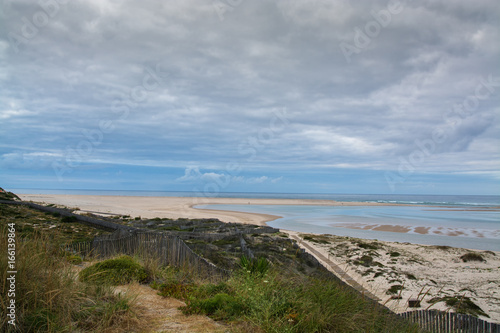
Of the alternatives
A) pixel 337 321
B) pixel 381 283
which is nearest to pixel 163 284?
pixel 337 321

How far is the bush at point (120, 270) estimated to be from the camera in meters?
6.56

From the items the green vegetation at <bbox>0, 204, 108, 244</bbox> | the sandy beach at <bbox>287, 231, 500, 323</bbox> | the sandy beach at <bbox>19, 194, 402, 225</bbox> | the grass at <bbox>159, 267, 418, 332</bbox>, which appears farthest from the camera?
the sandy beach at <bbox>19, 194, 402, 225</bbox>

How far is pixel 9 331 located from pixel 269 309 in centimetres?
302

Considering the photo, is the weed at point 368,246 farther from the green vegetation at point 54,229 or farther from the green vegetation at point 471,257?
the green vegetation at point 54,229

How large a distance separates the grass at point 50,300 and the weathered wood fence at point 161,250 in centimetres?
309

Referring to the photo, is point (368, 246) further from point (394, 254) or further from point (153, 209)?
point (153, 209)

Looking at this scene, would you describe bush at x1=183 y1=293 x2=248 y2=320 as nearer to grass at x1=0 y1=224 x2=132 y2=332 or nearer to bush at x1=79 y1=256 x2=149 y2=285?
grass at x1=0 y1=224 x2=132 y2=332

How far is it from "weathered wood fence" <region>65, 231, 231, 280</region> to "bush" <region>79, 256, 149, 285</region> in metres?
0.79

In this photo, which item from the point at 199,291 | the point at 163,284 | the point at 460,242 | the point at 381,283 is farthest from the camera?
the point at 460,242

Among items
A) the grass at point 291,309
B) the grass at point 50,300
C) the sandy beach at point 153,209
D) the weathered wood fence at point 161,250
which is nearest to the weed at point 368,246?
the weathered wood fence at point 161,250

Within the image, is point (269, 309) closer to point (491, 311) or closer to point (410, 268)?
point (491, 311)

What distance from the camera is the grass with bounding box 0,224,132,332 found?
3799mm

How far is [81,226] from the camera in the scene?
20.4 metres

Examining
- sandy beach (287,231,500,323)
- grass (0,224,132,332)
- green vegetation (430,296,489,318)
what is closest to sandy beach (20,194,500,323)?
sandy beach (287,231,500,323)
